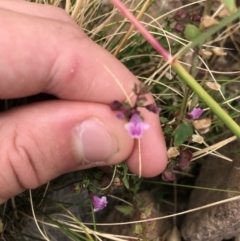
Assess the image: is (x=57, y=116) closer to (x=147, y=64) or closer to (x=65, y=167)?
(x=65, y=167)

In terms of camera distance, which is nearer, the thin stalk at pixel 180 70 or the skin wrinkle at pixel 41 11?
the thin stalk at pixel 180 70

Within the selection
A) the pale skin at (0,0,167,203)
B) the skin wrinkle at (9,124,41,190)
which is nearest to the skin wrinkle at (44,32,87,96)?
the pale skin at (0,0,167,203)

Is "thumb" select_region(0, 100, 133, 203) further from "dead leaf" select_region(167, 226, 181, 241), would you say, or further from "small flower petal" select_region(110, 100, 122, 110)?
"dead leaf" select_region(167, 226, 181, 241)

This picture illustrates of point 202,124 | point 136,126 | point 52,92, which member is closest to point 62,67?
point 52,92

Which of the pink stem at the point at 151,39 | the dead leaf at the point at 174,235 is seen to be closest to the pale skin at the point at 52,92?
the pink stem at the point at 151,39

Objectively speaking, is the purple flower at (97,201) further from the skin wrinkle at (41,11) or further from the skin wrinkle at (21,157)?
the skin wrinkle at (41,11)

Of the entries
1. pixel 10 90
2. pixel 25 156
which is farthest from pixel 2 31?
pixel 25 156

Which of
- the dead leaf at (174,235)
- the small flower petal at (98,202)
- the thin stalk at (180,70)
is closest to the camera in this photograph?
the thin stalk at (180,70)
